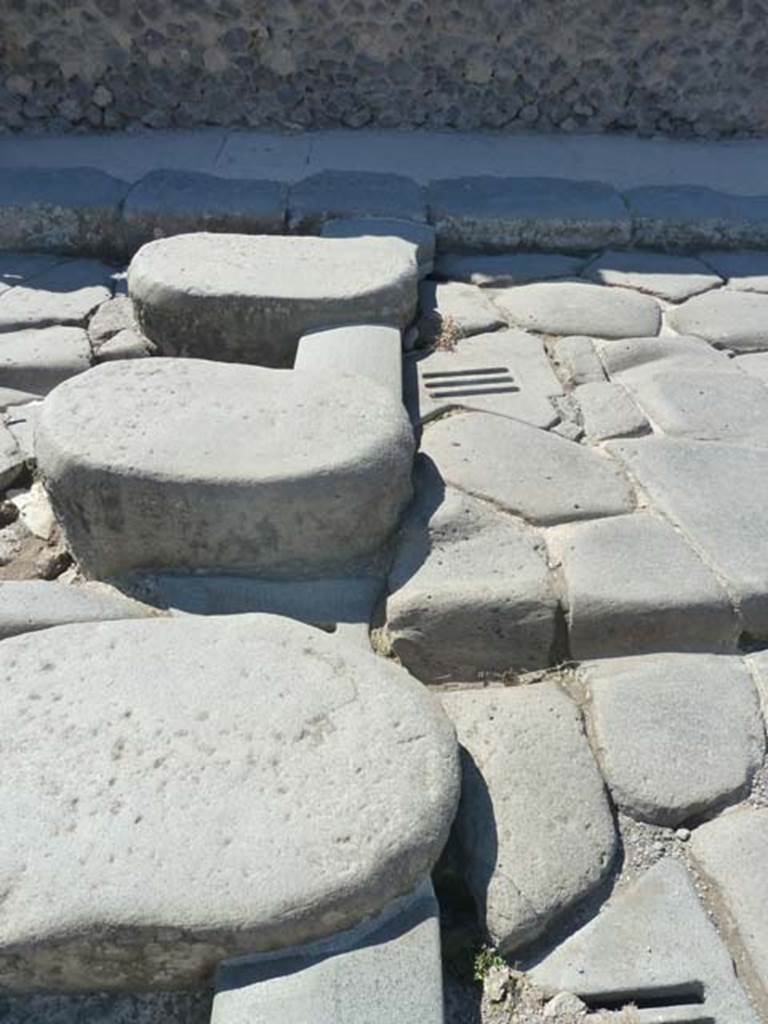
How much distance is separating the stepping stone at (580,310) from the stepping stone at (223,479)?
1.09m

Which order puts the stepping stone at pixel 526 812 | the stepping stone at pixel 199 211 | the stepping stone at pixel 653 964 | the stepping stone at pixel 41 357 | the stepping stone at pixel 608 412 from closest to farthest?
the stepping stone at pixel 653 964, the stepping stone at pixel 526 812, the stepping stone at pixel 608 412, the stepping stone at pixel 41 357, the stepping stone at pixel 199 211

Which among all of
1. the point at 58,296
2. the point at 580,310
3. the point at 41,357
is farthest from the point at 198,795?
the point at 58,296

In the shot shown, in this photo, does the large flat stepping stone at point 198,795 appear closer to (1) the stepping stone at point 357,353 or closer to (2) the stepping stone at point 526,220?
(1) the stepping stone at point 357,353

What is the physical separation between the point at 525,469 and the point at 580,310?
1.02 m

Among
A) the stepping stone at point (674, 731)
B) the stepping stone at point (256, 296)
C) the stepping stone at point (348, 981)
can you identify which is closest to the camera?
the stepping stone at point (348, 981)

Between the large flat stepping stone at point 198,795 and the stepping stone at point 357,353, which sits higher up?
the stepping stone at point 357,353

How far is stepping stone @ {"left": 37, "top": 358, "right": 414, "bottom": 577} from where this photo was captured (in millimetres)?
2205

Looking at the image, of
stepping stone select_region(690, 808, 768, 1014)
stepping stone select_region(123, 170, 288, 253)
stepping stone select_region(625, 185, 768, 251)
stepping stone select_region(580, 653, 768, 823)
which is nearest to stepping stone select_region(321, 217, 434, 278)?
stepping stone select_region(123, 170, 288, 253)

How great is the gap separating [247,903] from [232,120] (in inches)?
142

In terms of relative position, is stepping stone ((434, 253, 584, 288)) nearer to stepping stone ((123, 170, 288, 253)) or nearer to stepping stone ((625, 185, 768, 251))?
stepping stone ((625, 185, 768, 251))

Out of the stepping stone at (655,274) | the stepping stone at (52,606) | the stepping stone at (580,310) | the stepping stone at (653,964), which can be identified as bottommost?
the stepping stone at (653,964)

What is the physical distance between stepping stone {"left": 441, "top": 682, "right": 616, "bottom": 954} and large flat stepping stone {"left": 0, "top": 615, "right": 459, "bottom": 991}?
0.39 ft

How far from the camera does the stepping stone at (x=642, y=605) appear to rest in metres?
2.19

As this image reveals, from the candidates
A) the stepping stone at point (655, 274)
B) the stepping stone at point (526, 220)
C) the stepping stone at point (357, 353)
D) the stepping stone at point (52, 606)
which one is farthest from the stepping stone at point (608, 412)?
the stepping stone at point (52, 606)
